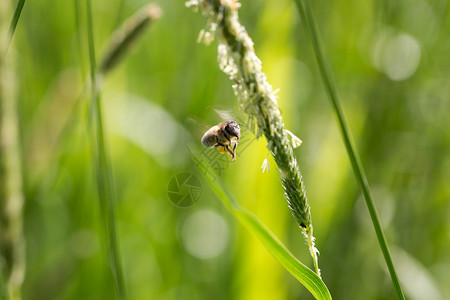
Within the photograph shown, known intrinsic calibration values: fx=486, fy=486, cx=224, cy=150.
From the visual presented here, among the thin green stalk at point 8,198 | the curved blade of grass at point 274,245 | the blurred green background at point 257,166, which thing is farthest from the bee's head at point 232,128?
the blurred green background at point 257,166

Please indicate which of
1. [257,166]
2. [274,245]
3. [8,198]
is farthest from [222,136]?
[257,166]

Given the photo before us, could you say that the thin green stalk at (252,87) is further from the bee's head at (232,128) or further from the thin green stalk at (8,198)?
the thin green stalk at (8,198)

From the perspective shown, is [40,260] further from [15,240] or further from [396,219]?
[396,219]

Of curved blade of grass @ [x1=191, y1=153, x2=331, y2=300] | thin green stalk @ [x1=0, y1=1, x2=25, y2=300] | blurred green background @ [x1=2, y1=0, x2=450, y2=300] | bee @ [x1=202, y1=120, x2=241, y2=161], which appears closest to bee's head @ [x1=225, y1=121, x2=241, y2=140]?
bee @ [x1=202, y1=120, x2=241, y2=161]

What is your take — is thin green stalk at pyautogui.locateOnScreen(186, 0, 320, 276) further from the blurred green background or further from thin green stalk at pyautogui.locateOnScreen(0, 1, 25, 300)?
the blurred green background

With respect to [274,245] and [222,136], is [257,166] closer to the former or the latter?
[222,136]

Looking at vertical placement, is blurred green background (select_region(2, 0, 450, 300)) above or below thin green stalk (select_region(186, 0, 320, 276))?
below
